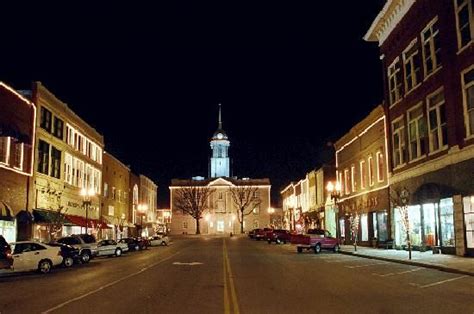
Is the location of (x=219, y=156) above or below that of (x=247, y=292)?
above

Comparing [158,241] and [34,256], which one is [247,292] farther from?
[158,241]

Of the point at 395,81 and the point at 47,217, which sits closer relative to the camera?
the point at 395,81

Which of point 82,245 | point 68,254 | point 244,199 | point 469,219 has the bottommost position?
point 68,254

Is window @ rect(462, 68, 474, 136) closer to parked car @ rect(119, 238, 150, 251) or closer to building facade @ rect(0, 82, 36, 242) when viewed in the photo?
building facade @ rect(0, 82, 36, 242)

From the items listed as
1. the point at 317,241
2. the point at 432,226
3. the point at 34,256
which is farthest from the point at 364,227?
the point at 34,256

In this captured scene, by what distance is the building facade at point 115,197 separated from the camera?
2628 inches

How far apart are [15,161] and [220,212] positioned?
4013 inches

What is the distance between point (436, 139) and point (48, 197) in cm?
2906

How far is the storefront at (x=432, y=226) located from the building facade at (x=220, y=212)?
99874 mm

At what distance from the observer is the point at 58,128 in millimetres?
48062

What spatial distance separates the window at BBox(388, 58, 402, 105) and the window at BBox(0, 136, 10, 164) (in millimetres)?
26300

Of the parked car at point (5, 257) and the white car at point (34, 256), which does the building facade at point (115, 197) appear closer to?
the white car at point (34, 256)

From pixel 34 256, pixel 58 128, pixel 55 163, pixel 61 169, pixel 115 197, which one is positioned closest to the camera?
pixel 34 256

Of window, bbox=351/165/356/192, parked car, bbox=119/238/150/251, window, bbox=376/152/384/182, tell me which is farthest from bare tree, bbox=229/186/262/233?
window, bbox=376/152/384/182
